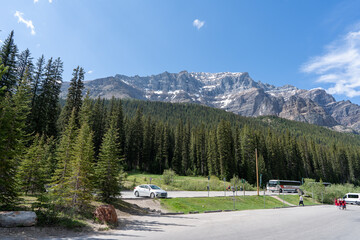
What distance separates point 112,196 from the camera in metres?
18.4

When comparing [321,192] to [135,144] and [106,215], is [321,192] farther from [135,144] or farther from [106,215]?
[135,144]

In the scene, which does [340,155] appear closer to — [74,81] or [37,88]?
[74,81]

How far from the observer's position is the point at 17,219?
9.68 m

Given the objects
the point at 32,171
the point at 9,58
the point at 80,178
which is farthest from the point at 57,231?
the point at 9,58

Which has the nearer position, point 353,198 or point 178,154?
point 353,198

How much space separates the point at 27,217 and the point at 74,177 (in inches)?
178

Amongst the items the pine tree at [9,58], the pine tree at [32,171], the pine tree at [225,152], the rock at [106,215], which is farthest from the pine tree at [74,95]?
the pine tree at [225,152]

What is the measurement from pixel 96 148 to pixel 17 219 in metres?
55.0

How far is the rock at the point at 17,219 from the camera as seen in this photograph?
Answer: 9.52m

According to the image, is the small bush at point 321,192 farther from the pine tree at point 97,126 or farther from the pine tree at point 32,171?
the pine tree at point 97,126

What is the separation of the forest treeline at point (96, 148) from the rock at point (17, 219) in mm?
2357

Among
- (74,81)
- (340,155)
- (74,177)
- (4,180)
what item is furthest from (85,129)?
(340,155)

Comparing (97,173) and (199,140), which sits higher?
(199,140)

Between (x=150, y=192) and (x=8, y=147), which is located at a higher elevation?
(x=8, y=147)
